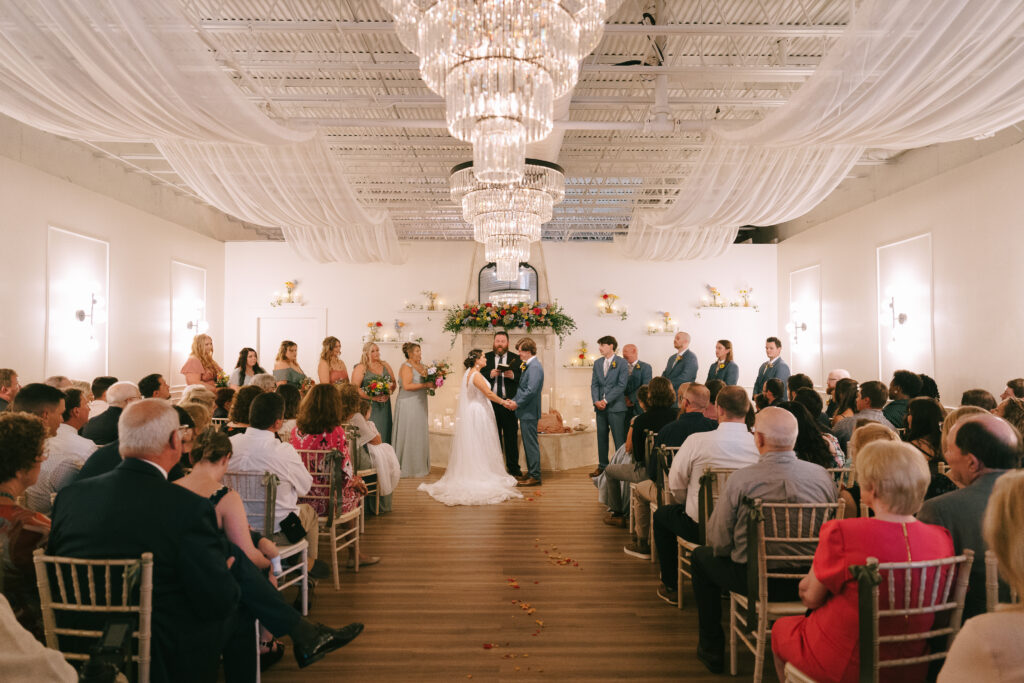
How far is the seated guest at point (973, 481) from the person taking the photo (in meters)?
2.27

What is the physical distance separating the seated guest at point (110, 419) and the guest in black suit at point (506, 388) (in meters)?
4.58

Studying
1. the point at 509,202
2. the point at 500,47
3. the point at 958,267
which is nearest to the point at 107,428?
the point at 500,47

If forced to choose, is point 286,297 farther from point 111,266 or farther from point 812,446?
point 812,446

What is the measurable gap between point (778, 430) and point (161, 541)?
2.48m

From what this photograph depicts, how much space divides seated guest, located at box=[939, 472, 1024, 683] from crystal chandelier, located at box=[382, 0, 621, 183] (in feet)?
7.72

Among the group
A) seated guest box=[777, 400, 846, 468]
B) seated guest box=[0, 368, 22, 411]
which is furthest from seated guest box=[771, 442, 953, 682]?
seated guest box=[0, 368, 22, 411]

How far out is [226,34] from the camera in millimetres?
5941

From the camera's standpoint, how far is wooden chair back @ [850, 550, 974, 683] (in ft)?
6.34

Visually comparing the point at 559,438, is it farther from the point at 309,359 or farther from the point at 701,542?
the point at 309,359

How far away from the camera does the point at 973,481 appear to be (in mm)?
2432

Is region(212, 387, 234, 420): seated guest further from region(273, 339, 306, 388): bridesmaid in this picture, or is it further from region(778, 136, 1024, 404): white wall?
region(778, 136, 1024, 404): white wall

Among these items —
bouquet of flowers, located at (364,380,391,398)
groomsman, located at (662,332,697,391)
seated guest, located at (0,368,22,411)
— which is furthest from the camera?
groomsman, located at (662,332,697,391)

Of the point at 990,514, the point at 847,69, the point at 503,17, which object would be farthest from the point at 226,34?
the point at 990,514

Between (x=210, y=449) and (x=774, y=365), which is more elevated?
(x=774, y=365)
